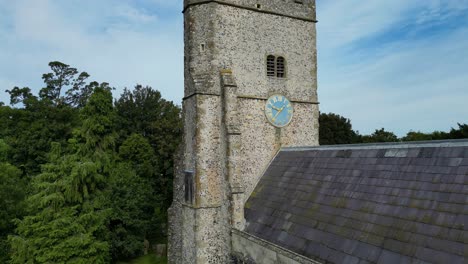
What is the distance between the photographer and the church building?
22.8ft

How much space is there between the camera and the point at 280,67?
48.1 ft

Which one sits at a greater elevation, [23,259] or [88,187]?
[88,187]

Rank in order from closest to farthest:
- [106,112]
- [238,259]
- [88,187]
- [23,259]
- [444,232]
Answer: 1. [444,232]
2. [238,259]
3. [23,259]
4. [88,187]
5. [106,112]

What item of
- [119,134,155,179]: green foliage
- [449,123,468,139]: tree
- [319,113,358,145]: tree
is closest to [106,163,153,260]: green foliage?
[119,134,155,179]: green foliage

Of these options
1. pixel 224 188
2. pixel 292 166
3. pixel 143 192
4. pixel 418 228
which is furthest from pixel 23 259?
pixel 418 228

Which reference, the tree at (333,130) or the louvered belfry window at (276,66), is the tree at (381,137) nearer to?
the tree at (333,130)

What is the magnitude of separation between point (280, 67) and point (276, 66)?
10.1 inches

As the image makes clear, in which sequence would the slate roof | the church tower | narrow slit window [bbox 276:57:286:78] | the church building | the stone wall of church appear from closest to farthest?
the slate roof → the church building → the church tower → the stone wall of church → narrow slit window [bbox 276:57:286:78]

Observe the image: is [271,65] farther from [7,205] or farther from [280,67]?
[7,205]

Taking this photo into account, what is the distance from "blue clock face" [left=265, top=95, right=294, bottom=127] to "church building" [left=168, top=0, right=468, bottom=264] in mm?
45

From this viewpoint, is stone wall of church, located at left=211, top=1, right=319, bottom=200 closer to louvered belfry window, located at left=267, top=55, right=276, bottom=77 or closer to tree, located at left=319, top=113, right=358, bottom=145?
louvered belfry window, located at left=267, top=55, right=276, bottom=77

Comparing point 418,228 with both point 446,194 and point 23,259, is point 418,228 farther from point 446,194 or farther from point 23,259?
point 23,259

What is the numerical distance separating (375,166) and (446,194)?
2290mm

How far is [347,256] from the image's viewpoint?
24.1ft
